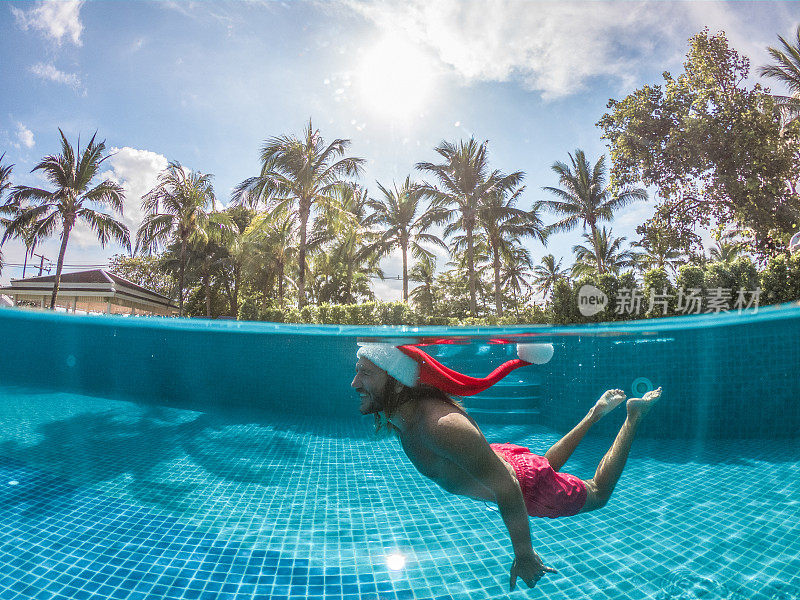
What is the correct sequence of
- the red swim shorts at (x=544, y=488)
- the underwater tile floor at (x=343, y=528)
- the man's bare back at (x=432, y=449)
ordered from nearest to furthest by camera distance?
the man's bare back at (x=432, y=449) < the red swim shorts at (x=544, y=488) < the underwater tile floor at (x=343, y=528)

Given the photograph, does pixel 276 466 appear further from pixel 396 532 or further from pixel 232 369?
pixel 232 369

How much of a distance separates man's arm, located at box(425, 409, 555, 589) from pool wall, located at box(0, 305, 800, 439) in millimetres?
4579

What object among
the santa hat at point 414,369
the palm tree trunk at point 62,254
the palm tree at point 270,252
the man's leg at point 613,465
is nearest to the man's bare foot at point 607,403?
the man's leg at point 613,465

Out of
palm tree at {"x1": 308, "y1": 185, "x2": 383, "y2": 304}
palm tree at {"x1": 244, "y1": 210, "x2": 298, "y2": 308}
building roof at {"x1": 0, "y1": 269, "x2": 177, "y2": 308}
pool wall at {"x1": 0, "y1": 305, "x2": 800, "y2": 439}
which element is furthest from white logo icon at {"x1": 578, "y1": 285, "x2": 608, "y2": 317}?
building roof at {"x1": 0, "y1": 269, "x2": 177, "y2": 308}

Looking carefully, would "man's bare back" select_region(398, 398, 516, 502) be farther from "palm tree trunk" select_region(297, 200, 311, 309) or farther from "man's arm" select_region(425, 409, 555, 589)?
"palm tree trunk" select_region(297, 200, 311, 309)

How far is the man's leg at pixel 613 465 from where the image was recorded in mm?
1968

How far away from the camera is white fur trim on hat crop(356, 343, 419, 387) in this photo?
5.47ft

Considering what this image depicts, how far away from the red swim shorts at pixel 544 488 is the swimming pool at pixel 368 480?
1.53m

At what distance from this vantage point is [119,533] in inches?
133

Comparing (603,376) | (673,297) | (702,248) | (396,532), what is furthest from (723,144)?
(396,532)

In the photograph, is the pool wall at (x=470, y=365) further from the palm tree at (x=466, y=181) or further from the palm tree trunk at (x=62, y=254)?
the palm tree at (x=466, y=181)

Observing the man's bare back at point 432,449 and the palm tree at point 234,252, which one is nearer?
the man's bare back at point 432,449

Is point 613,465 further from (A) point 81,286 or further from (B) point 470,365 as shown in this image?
(A) point 81,286

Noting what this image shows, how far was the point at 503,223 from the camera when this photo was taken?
21.4 m
